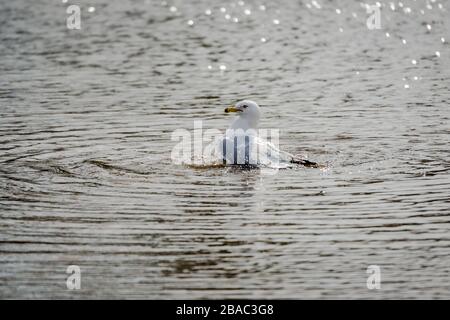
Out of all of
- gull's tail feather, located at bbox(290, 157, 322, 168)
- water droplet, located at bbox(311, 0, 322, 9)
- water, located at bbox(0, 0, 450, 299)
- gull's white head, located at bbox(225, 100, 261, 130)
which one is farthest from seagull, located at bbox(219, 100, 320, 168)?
water droplet, located at bbox(311, 0, 322, 9)

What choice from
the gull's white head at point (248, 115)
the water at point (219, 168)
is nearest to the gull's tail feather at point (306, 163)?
the water at point (219, 168)

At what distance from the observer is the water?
10.5 metres

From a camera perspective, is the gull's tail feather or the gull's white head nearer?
the gull's tail feather

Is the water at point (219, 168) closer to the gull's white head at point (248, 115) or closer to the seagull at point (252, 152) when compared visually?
the seagull at point (252, 152)

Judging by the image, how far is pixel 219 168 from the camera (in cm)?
1480

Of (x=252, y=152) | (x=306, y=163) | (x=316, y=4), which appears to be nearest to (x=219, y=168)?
(x=252, y=152)

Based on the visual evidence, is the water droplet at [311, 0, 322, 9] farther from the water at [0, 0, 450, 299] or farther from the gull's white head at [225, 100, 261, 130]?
the gull's white head at [225, 100, 261, 130]

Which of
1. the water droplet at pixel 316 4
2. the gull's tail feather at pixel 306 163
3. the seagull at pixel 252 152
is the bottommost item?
the gull's tail feather at pixel 306 163

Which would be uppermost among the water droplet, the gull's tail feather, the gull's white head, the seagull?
the water droplet

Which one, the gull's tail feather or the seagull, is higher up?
the seagull

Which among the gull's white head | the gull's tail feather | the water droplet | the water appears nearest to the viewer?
the water

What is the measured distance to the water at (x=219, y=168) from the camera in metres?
10.5

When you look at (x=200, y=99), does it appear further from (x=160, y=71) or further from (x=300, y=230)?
(x=300, y=230)
